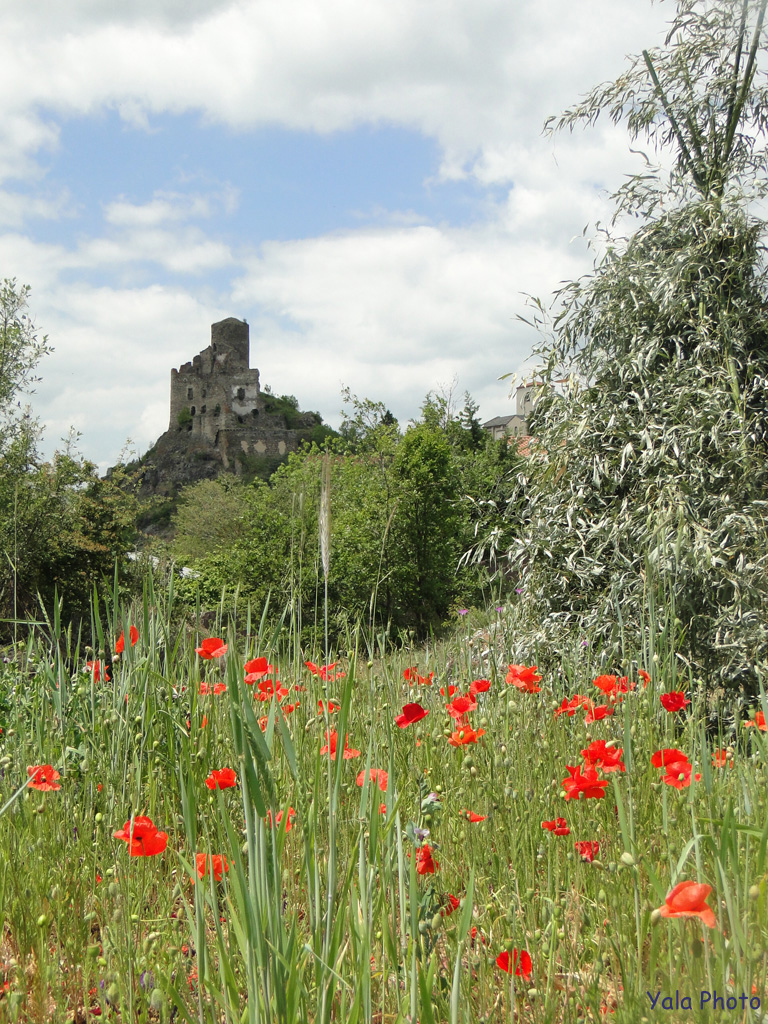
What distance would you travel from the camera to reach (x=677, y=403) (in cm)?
433

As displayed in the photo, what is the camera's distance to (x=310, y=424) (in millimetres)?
54500

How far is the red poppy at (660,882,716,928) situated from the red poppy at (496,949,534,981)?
0.29 meters

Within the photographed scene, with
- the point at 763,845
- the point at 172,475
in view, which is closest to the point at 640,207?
the point at 763,845

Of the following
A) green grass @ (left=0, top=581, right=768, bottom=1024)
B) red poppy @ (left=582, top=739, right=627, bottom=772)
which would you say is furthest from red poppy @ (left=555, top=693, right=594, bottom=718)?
red poppy @ (left=582, top=739, right=627, bottom=772)

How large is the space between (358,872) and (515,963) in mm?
253

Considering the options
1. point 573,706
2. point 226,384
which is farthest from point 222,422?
point 573,706

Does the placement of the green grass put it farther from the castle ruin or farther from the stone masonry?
the stone masonry

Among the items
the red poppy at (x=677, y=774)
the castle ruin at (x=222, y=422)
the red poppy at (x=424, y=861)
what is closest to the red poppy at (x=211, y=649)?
the red poppy at (x=424, y=861)

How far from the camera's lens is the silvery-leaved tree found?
4.08 m

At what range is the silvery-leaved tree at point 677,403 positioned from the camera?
4.08 metres

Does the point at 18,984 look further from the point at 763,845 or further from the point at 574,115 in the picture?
the point at 574,115

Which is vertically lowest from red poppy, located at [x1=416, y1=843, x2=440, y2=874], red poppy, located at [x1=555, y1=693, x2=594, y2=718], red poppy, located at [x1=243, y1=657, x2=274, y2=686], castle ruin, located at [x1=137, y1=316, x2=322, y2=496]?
red poppy, located at [x1=416, y1=843, x2=440, y2=874]

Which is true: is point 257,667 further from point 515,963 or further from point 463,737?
point 515,963

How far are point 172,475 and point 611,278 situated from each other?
50.2m
